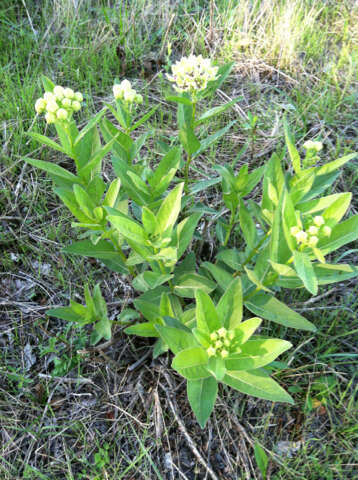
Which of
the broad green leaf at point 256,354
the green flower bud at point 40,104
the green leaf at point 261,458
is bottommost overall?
the green leaf at point 261,458

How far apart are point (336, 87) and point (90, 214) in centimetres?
298

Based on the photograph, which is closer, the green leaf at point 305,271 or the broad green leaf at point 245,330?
the green leaf at point 305,271

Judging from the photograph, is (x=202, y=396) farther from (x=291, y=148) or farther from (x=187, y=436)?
(x=291, y=148)

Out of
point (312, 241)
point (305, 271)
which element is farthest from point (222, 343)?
point (312, 241)

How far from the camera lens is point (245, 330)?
1.96 metres

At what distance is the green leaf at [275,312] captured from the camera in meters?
2.23

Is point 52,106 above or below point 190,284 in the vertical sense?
above

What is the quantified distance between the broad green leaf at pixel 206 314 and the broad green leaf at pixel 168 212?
41cm

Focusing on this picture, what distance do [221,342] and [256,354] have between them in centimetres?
19

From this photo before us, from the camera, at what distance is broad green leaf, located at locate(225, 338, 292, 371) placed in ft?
6.26

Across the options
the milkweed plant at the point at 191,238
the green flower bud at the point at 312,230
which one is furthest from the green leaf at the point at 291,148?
the green flower bud at the point at 312,230

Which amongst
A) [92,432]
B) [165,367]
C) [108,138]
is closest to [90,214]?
[108,138]

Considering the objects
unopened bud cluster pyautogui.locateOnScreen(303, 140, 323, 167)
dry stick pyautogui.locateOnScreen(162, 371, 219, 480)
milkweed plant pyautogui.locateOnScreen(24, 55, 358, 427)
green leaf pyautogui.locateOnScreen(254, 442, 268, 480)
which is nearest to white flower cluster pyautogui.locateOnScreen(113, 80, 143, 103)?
milkweed plant pyautogui.locateOnScreen(24, 55, 358, 427)

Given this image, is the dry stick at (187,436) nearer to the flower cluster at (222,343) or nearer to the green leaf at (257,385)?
the green leaf at (257,385)
